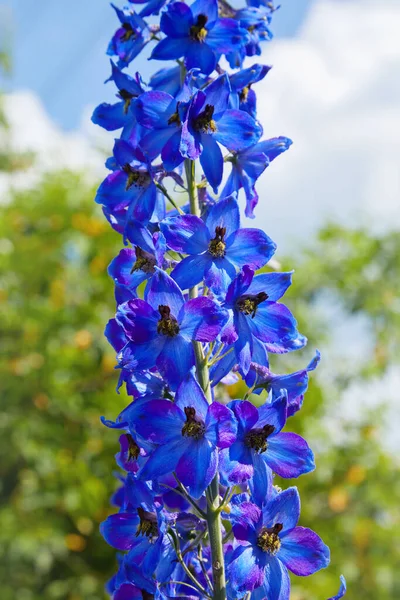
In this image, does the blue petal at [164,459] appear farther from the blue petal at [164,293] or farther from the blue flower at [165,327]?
the blue petal at [164,293]

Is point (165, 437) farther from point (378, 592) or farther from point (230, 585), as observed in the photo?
point (378, 592)

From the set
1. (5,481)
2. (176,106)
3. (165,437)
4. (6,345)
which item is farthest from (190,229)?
(5,481)

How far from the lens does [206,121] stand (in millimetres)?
1379

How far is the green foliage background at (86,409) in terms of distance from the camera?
529cm

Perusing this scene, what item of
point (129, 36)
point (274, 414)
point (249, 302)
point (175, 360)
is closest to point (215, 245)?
point (249, 302)

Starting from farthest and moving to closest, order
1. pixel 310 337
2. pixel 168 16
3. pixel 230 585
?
1. pixel 310 337
2. pixel 168 16
3. pixel 230 585

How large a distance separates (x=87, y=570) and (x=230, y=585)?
456 centimetres

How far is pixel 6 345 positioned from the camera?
19.9 feet

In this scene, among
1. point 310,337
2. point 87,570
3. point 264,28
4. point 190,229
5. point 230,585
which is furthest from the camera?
point 310,337

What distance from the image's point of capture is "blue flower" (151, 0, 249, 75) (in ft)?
4.90

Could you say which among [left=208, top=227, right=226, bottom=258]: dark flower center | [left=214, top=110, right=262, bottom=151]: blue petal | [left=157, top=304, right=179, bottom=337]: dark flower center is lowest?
[left=157, top=304, right=179, bottom=337]: dark flower center

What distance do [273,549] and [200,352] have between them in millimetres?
388

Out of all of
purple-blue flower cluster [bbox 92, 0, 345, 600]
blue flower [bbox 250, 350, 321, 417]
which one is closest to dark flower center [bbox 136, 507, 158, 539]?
purple-blue flower cluster [bbox 92, 0, 345, 600]

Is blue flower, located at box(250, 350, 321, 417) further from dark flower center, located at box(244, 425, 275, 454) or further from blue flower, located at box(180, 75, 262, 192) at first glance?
blue flower, located at box(180, 75, 262, 192)
